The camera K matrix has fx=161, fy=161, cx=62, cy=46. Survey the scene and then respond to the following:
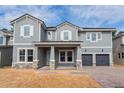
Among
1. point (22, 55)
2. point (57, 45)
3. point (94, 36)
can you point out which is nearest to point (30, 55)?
point (22, 55)

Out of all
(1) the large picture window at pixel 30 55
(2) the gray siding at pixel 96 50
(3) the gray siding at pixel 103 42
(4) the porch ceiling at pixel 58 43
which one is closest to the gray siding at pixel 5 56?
(1) the large picture window at pixel 30 55

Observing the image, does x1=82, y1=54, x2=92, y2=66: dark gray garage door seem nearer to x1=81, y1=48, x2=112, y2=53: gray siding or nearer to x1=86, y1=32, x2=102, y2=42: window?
x1=81, y1=48, x2=112, y2=53: gray siding

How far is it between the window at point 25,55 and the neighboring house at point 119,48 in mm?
17019

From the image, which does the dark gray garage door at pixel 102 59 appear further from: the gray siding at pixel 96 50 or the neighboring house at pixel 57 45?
the gray siding at pixel 96 50

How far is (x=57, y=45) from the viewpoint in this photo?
21.1 meters

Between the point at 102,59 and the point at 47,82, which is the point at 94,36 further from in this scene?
the point at 47,82

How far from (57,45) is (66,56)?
390 centimetres

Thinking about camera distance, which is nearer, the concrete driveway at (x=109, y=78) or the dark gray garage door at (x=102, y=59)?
the concrete driveway at (x=109, y=78)

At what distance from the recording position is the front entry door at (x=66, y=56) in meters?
24.3

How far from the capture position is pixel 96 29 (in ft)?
83.9

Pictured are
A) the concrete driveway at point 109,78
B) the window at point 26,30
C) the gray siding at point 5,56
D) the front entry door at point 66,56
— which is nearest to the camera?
the concrete driveway at point 109,78
